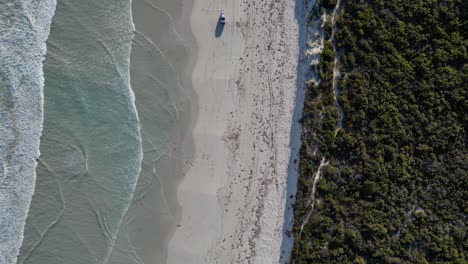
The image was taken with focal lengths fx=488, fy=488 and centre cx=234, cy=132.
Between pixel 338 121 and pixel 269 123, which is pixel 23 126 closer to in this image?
pixel 269 123

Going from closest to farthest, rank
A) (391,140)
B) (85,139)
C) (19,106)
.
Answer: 1. (19,106)
2. (85,139)
3. (391,140)

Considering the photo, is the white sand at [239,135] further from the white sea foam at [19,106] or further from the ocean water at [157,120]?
the white sea foam at [19,106]

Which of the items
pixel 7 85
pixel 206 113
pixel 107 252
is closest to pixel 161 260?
pixel 107 252

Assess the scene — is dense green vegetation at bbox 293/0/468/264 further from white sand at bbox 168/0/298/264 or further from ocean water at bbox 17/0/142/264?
ocean water at bbox 17/0/142/264

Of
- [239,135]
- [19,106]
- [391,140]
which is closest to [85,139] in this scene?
[19,106]

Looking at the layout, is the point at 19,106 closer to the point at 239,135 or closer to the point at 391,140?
the point at 239,135

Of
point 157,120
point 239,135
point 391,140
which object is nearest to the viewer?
point 157,120

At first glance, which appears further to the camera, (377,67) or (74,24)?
(377,67)
